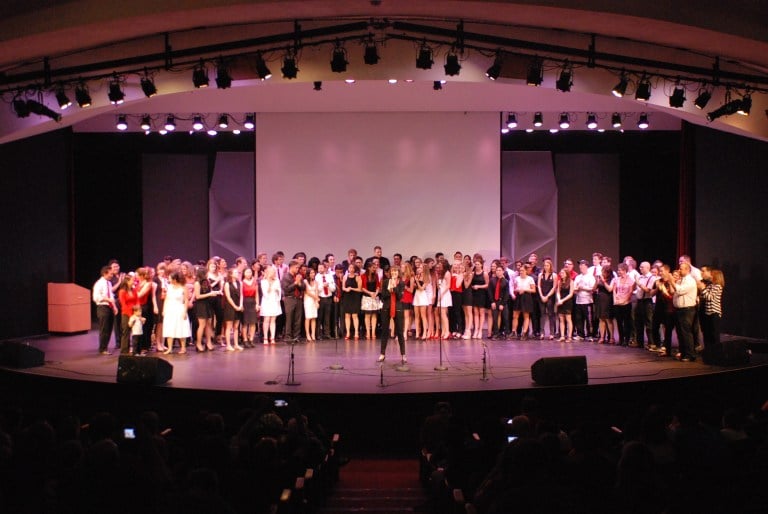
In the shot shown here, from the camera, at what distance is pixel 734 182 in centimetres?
1507

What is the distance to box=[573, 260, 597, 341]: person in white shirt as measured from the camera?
1379cm

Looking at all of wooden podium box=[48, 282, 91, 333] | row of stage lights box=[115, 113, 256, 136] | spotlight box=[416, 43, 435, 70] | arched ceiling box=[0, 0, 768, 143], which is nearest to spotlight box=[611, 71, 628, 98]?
arched ceiling box=[0, 0, 768, 143]

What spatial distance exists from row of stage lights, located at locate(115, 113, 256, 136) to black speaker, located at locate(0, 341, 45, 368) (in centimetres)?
543

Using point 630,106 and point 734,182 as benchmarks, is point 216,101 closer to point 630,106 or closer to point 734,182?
point 630,106

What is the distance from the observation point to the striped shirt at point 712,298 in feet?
38.2

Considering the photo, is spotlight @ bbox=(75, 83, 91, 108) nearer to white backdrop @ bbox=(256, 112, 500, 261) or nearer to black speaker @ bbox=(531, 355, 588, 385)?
white backdrop @ bbox=(256, 112, 500, 261)

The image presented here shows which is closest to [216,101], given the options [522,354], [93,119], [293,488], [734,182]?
[93,119]

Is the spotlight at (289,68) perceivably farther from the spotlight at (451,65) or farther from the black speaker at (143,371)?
the black speaker at (143,371)

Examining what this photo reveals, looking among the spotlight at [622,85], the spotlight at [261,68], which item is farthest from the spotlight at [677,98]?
the spotlight at [261,68]

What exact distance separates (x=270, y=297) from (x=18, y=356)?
4266 millimetres

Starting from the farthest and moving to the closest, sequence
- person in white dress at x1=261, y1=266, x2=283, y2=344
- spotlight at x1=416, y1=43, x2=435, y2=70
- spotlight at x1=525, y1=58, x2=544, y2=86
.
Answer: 1. person in white dress at x1=261, y1=266, x2=283, y2=344
2. spotlight at x1=525, y1=58, x2=544, y2=86
3. spotlight at x1=416, y1=43, x2=435, y2=70

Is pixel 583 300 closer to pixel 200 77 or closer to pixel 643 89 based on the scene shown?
pixel 643 89

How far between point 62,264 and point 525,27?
12.0m

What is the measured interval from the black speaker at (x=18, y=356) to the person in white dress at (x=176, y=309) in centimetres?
199
